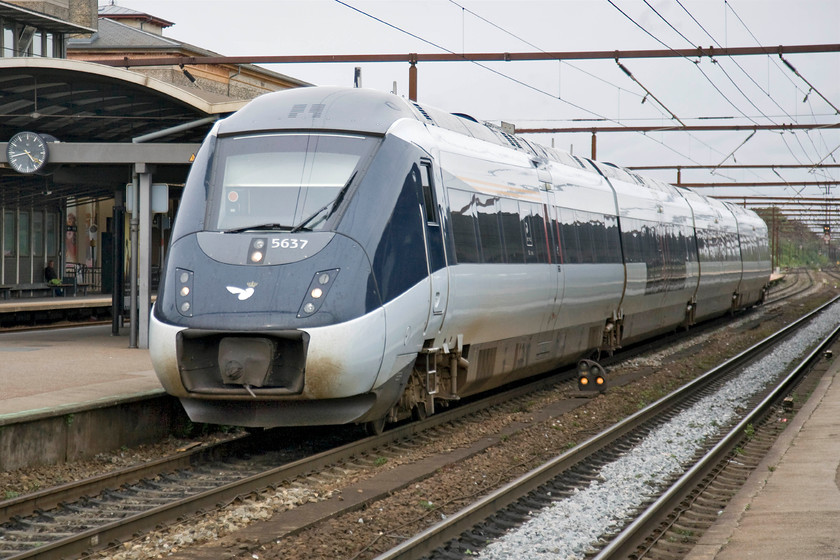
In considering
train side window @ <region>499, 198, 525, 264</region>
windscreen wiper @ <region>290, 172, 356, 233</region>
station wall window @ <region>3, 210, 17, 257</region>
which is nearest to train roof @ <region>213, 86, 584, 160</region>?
windscreen wiper @ <region>290, 172, 356, 233</region>

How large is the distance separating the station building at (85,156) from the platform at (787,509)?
369 inches

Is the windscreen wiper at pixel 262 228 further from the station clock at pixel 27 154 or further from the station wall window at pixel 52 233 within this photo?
the station wall window at pixel 52 233

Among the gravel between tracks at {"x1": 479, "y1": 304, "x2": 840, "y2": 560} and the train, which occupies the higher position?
the train

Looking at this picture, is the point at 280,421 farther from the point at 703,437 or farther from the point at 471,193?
the point at 703,437

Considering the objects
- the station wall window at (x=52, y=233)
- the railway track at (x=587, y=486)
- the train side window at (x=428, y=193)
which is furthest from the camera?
the station wall window at (x=52, y=233)

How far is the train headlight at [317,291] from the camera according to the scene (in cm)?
904

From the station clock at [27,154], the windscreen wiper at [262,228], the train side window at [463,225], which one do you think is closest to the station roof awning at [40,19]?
the station clock at [27,154]

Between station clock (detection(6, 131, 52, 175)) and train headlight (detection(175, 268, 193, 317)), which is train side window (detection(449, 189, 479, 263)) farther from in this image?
station clock (detection(6, 131, 52, 175))

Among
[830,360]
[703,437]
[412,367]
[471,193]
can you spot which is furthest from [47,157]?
[830,360]

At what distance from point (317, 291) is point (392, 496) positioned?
1.84 meters

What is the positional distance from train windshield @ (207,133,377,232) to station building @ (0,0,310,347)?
5.69 metres

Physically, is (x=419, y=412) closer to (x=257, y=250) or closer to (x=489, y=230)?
(x=489, y=230)

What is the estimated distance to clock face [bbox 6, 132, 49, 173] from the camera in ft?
52.9

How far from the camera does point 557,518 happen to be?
814 centimetres
